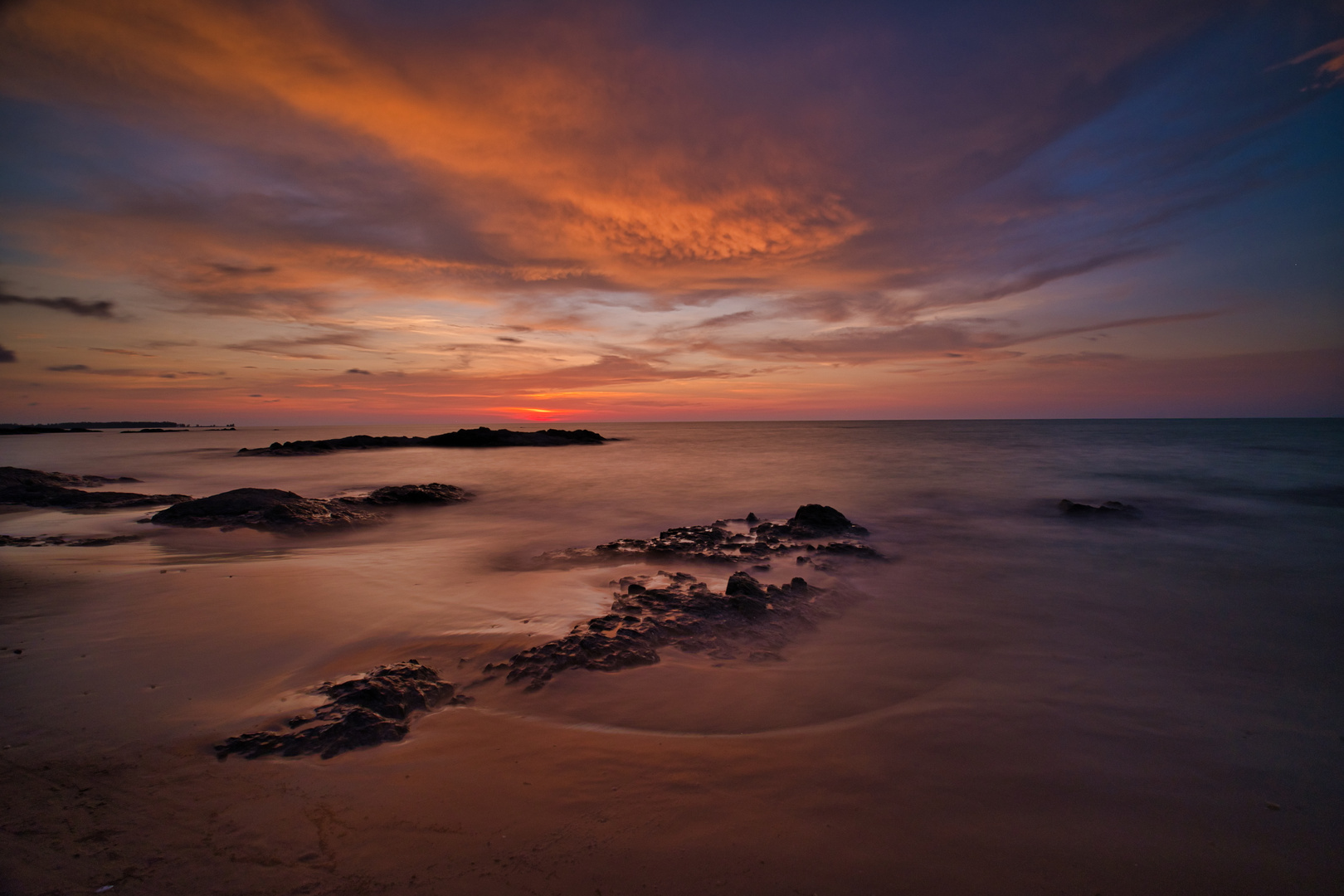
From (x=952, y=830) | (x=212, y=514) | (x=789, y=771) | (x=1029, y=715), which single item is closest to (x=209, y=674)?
(x=789, y=771)

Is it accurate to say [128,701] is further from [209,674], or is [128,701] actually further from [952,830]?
[952,830]

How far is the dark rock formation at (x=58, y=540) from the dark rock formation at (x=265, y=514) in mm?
994

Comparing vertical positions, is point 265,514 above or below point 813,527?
above

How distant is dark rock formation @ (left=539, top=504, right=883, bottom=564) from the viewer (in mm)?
8609

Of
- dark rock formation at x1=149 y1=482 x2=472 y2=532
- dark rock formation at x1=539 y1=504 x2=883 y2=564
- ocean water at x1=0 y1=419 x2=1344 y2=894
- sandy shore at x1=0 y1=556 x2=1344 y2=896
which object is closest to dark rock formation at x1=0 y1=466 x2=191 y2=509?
dark rock formation at x1=149 y1=482 x2=472 y2=532

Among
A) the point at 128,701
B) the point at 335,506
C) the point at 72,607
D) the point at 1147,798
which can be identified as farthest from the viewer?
the point at 335,506

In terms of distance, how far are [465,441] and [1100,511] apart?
48315mm

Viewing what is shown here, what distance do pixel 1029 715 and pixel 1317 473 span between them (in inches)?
1192

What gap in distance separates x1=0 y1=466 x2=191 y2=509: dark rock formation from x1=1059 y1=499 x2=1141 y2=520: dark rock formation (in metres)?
21.4

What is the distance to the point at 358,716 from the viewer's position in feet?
11.5

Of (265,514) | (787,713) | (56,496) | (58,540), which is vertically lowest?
(787,713)

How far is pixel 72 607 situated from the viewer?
5.33 metres

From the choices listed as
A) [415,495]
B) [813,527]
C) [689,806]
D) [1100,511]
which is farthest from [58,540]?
[1100,511]

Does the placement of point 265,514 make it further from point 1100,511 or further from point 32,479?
point 1100,511
